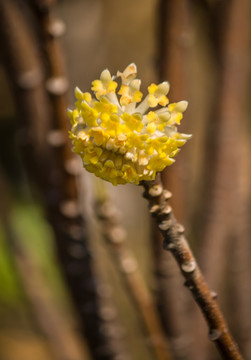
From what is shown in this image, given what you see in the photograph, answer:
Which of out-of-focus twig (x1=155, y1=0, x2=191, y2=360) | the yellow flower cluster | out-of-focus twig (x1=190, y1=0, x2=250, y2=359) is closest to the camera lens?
the yellow flower cluster

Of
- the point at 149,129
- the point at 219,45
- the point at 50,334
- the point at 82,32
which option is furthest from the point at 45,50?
the point at 82,32

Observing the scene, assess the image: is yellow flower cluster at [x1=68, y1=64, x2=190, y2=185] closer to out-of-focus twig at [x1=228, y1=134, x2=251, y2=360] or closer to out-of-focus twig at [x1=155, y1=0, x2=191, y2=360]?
out-of-focus twig at [x1=155, y1=0, x2=191, y2=360]

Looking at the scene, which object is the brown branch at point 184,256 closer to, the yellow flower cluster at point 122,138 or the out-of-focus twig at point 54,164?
the yellow flower cluster at point 122,138

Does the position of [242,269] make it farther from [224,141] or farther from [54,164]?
[54,164]

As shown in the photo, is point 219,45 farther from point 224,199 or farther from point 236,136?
point 224,199

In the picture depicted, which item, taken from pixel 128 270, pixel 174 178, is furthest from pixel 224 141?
pixel 128 270

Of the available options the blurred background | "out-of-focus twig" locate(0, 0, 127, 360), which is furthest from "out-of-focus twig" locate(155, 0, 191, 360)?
"out-of-focus twig" locate(0, 0, 127, 360)

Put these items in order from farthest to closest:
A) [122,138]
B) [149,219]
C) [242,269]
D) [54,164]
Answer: [242,269], [149,219], [54,164], [122,138]

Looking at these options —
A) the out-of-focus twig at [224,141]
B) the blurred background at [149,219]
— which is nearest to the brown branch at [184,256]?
the blurred background at [149,219]
